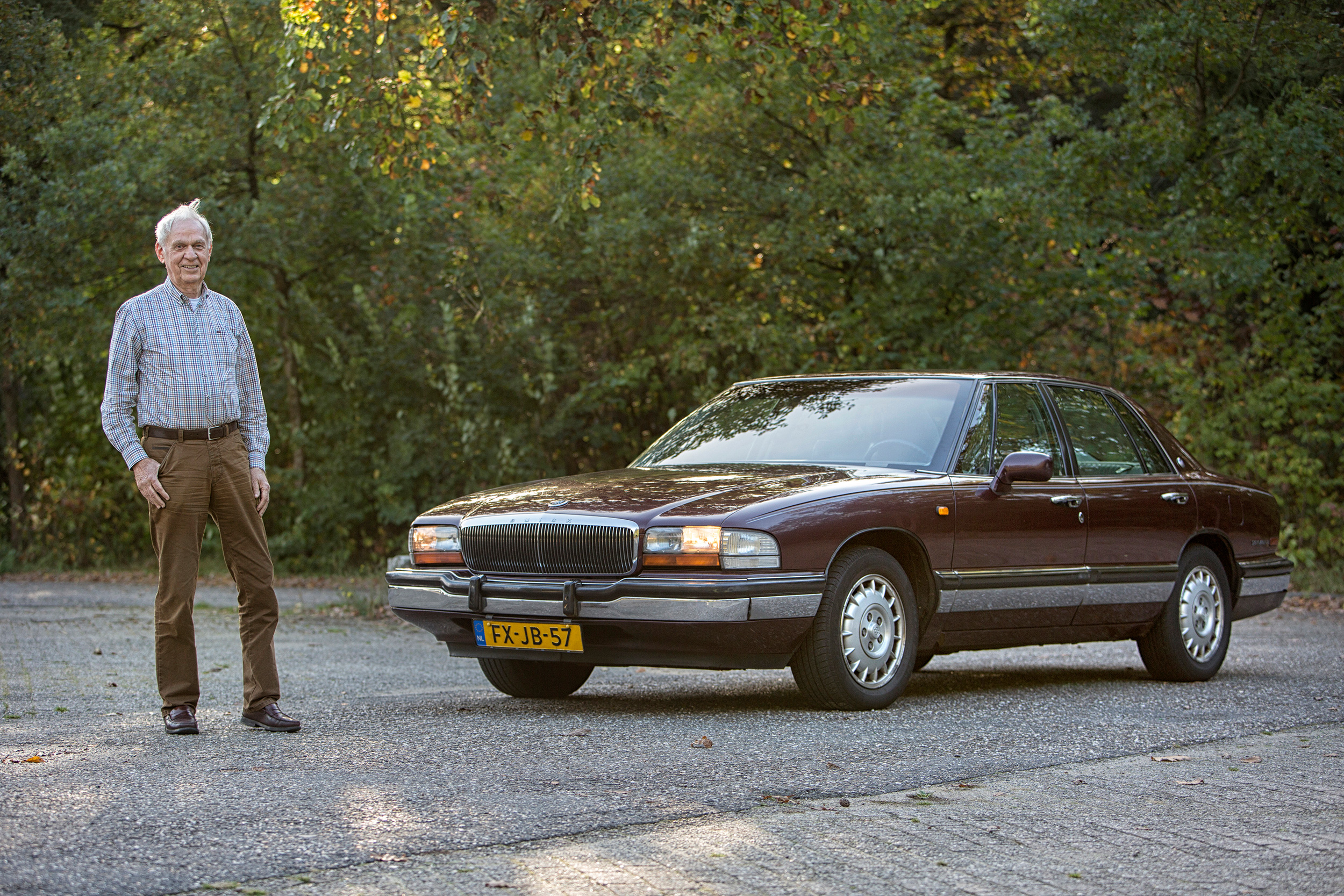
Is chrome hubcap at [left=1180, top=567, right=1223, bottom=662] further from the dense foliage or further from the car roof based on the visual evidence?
the dense foliage

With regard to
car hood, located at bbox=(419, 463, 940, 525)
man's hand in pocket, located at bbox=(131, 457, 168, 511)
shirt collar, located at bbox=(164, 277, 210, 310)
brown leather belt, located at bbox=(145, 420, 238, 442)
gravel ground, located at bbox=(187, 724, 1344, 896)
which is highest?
shirt collar, located at bbox=(164, 277, 210, 310)

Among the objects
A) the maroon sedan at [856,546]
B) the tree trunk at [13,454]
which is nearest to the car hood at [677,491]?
the maroon sedan at [856,546]

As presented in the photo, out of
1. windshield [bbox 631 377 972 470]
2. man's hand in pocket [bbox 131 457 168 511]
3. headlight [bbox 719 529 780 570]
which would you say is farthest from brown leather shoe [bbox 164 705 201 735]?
windshield [bbox 631 377 972 470]

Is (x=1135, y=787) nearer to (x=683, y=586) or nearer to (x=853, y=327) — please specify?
(x=683, y=586)

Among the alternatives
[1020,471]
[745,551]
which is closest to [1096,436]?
[1020,471]

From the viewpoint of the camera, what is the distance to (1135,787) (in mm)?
5340

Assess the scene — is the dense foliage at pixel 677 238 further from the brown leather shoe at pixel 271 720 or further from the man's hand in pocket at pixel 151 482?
the brown leather shoe at pixel 271 720

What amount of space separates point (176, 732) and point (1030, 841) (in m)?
3.37

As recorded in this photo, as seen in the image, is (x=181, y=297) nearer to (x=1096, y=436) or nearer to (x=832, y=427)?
(x=832, y=427)

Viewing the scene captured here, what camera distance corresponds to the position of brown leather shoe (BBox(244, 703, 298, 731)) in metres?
6.28

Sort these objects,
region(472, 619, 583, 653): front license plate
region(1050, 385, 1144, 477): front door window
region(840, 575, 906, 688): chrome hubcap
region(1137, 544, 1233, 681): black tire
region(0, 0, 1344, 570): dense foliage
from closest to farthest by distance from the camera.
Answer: region(472, 619, 583, 653): front license plate
region(840, 575, 906, 688): chrome hubcap
region(1050, 385, 1144, 477): front door window
region(1137, 544, 1233, 681): black tire
region(0, 0, 1344, 570): dense foliage

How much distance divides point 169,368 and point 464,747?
1862 mm

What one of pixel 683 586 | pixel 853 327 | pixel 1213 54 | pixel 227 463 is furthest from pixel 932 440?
pixel 1213 54

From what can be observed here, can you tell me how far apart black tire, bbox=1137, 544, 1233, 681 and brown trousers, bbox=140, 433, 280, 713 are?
472 centimetres
